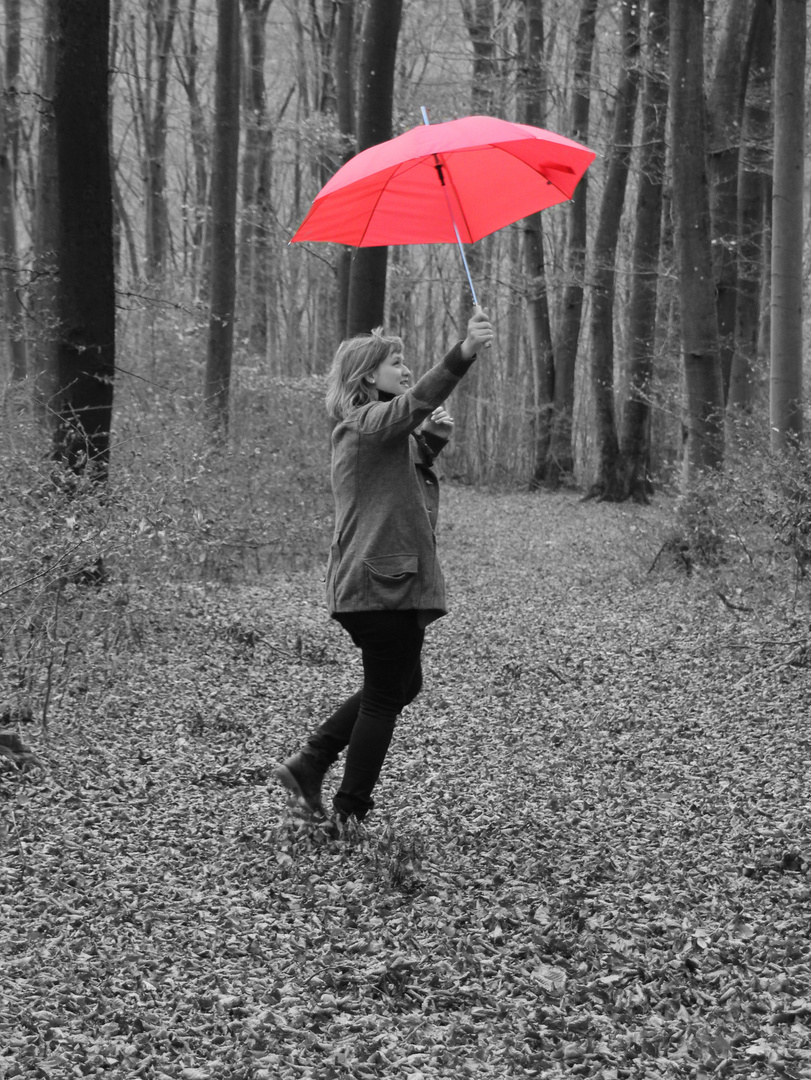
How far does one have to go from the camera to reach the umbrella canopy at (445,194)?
4746 millimetres

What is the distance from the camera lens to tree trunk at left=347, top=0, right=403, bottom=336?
1186 centimetres

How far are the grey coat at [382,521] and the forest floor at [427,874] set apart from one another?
96 cm

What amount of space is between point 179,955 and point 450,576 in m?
9.10

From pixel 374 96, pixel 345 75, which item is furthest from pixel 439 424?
pixel 345 75

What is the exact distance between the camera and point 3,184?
19.1 meters

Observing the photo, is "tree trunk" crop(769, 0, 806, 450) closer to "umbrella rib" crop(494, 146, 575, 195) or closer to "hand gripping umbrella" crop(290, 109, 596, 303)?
"umbrella rib" crop(494, 146, 575, 195)

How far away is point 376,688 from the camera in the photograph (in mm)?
4219

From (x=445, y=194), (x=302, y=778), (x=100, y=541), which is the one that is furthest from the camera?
(x=100, y=541)

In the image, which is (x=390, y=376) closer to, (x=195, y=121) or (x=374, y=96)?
(x=374, y=96)

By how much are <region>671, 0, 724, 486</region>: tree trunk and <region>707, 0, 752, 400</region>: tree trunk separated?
3.56m

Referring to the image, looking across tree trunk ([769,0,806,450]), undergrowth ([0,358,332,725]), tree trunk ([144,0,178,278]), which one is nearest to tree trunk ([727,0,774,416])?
tree trunk ([769,0,806,450])

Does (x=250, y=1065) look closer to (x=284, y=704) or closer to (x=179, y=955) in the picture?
(x=179, y=955)

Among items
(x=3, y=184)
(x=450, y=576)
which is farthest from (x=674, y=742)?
(x=3, y=184)

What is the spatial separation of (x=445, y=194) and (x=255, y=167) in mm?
23521
